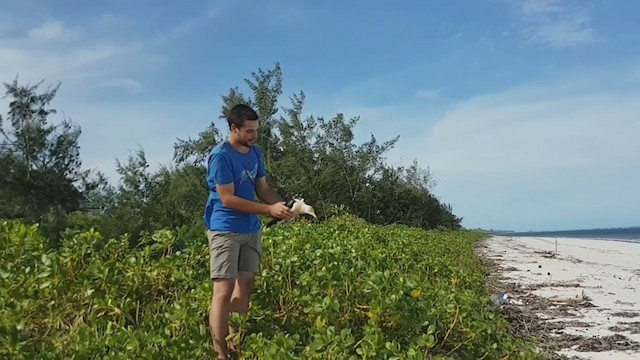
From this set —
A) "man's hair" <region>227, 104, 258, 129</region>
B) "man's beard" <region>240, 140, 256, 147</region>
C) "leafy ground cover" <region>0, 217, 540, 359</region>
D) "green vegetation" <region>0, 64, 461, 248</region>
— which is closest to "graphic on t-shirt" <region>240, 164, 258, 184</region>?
"man's beard" <region>240, 140, 256, 147</region>

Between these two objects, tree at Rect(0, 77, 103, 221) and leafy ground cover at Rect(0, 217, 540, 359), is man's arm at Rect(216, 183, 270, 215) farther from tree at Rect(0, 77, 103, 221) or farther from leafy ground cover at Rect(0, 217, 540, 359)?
tree at Rect(0, 77, 103, 221)

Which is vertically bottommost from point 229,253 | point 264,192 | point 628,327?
point 628,327

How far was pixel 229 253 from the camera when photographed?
4113 mm

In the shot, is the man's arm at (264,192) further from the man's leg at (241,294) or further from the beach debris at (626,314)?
the beach debris at (626,314)

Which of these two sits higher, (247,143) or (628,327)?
(247,143)

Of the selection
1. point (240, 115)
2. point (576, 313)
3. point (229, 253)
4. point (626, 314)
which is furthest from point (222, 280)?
point (626, 314)

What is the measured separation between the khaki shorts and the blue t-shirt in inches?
1.8

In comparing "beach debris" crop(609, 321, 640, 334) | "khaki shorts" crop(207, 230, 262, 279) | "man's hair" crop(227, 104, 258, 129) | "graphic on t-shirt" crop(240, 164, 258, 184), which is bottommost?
"beach debris" crop(609, 321, 640, 334)

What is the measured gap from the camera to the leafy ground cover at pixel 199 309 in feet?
11.7

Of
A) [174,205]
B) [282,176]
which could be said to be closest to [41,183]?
[174,205]

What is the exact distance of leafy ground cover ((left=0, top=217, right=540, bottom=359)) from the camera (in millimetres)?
3576

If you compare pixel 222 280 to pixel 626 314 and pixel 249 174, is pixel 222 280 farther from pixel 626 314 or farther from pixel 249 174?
pixel 626 314

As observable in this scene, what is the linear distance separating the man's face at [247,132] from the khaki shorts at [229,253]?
61cm

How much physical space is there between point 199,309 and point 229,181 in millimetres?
1007
